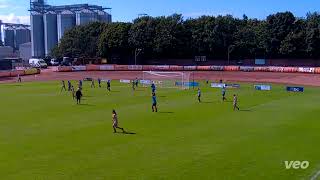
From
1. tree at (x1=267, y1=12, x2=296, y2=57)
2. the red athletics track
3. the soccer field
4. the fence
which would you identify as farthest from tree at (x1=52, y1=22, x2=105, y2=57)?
the soccer field

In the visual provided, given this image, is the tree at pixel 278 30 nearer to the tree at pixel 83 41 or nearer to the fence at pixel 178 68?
the fence at pixel 178 68

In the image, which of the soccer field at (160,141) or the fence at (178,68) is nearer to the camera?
the soccer field at (160,141)

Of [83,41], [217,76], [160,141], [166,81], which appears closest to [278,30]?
[217,76]

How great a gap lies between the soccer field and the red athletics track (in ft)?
126

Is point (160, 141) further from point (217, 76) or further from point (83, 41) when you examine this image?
point (83, 41)

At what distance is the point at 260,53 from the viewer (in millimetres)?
120125

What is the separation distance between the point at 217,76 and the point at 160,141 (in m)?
71.9

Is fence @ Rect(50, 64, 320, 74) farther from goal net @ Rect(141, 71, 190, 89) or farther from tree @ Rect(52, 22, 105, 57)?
tree @ Rect(52, 22, 105, 57)

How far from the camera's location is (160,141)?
29.9 m

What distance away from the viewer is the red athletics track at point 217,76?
89.0m

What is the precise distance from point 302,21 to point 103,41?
52918 millimetres

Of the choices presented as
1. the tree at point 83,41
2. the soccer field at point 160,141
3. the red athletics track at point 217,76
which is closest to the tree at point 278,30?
the red athletics track at point 217,76

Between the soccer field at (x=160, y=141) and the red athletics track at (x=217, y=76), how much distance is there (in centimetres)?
3830

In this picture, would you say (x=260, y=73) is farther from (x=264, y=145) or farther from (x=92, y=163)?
(x=92, y=163)
